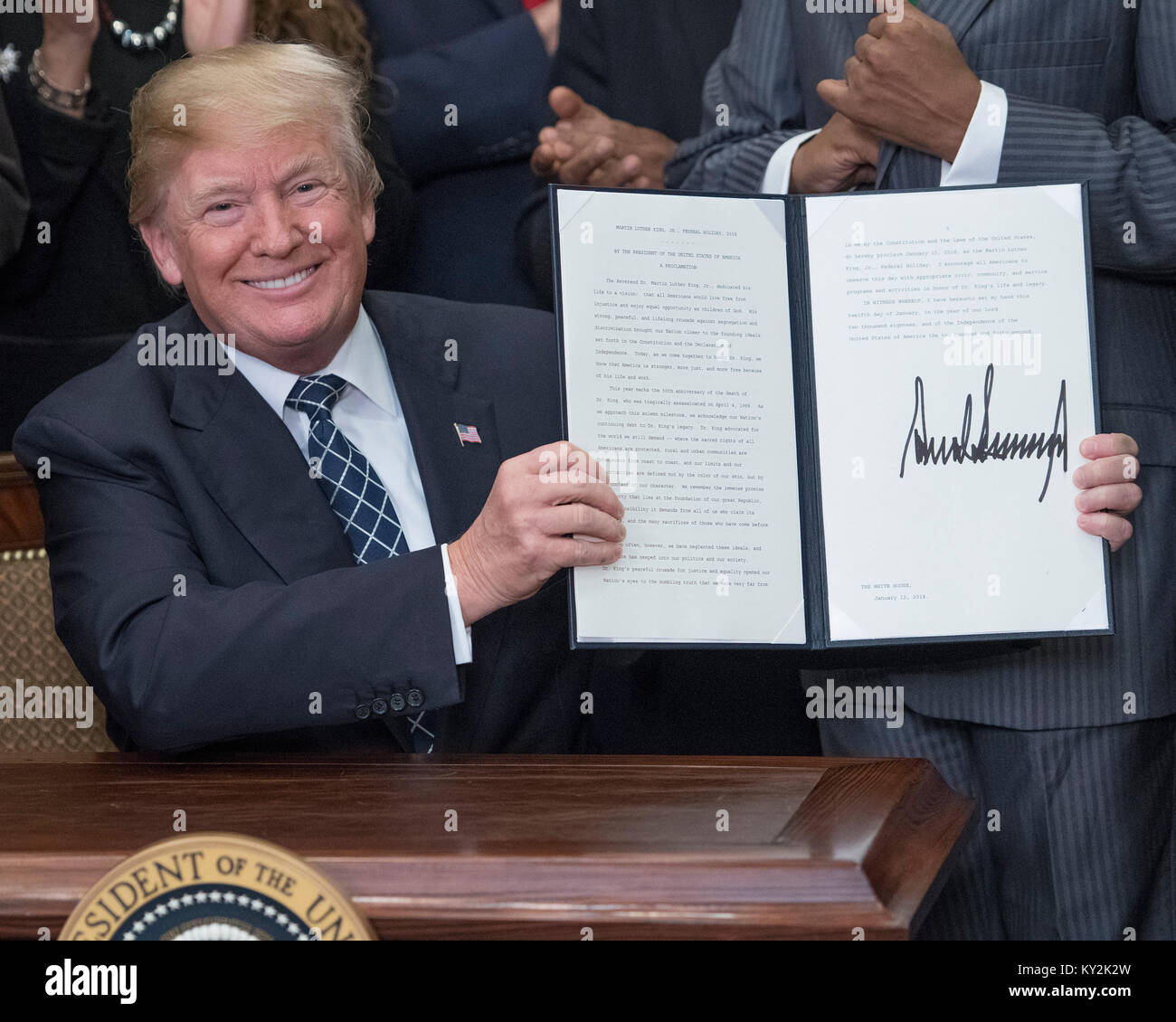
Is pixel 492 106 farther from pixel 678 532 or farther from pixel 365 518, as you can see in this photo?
pixel 678 532

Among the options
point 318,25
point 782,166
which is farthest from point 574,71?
point 782,166

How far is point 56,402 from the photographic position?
76.2 inches

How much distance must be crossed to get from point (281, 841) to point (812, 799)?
0.53 meters

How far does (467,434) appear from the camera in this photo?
205 cm

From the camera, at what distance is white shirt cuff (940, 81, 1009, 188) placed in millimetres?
1851

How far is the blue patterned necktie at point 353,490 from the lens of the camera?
74.4 inches

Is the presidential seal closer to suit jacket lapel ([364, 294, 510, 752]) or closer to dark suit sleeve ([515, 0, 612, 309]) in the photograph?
suit jacket lapel ([364, 294, 510, 752])

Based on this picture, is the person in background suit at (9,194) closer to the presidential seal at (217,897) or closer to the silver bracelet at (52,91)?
the silver bracelet at (52,91)

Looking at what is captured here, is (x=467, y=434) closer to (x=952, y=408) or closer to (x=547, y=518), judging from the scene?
(x=547, y=518)

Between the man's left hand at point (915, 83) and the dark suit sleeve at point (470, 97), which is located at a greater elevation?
the dark suit sleeve at point (470, 97)

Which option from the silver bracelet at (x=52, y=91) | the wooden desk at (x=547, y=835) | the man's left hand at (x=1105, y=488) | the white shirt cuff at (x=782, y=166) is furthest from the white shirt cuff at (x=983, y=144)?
the silver bracelet at (x=52, y=91)

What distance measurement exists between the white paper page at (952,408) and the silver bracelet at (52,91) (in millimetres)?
1398
